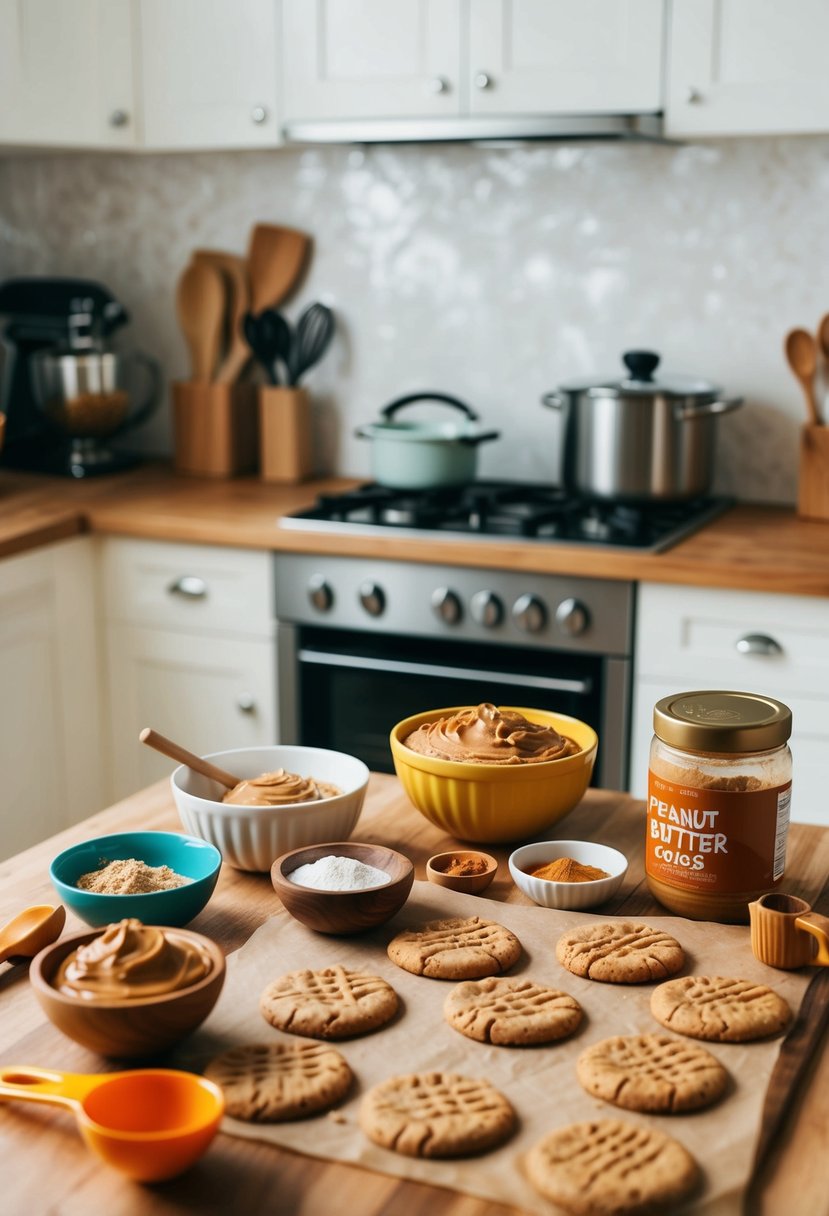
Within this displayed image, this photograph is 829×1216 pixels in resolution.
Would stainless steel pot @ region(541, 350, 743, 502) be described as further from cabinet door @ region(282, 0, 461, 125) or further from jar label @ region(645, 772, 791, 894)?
jar label @ region(645, 772, 791, 894)

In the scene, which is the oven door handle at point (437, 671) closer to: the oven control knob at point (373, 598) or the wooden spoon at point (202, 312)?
the oven control knob at point (373, 598)

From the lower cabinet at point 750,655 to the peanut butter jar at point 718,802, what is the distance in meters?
1.17

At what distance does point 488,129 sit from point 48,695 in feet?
4.60

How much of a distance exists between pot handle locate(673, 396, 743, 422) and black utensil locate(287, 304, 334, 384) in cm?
94

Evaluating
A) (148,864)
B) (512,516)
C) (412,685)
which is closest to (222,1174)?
(148,864)

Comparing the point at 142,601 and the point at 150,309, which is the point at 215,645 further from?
the point at 150,309

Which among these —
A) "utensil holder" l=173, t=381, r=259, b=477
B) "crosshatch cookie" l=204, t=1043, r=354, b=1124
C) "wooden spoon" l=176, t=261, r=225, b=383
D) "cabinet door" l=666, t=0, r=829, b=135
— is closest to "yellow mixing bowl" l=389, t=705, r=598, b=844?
"crosshatch cookie" l=204, t=1043, r=354, b=1124

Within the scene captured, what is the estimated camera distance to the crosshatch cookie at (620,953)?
1.08 meters

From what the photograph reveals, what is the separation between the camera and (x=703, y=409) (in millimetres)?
2631

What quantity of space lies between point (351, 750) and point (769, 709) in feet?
5.43

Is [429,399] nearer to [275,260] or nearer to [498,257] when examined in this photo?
[498,257]

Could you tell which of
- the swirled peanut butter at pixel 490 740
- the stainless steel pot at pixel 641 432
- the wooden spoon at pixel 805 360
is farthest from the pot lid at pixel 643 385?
the swirled peanut butter at pixel 490 740

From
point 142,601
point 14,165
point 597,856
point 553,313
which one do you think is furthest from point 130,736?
point 597,856

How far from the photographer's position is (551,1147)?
2.80 ft
